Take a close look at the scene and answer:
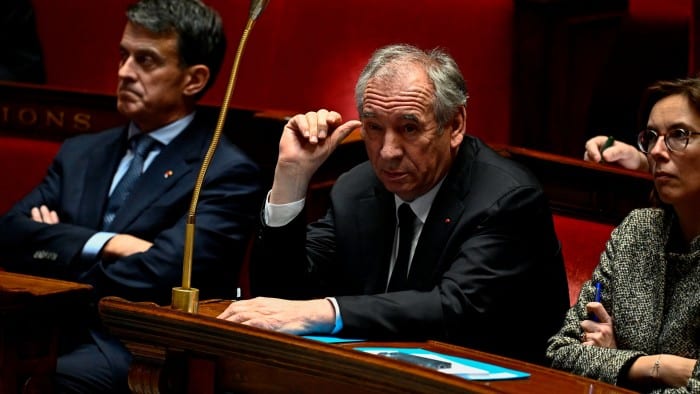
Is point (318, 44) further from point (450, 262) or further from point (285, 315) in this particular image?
point (285, 315)

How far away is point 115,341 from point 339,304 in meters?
0.83

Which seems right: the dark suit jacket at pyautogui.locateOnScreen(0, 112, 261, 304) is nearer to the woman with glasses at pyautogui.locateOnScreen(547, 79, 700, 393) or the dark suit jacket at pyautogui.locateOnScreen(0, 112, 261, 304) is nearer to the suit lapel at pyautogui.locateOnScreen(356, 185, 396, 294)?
the suit lapel at pyautogui.locateOnScreen(356, 185, 396, 294)

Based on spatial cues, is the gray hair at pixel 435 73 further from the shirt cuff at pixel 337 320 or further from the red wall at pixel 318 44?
the red wall at pixel 318 44

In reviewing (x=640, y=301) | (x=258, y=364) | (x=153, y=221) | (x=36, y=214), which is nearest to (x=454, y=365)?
(x=258, y=364)

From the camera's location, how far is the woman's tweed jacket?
1812 mm

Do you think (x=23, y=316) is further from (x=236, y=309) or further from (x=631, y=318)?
(x=631, y=318)

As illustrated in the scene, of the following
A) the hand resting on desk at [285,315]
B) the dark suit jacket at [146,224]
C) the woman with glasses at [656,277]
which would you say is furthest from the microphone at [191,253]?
the dark suit jacket at [146,224]

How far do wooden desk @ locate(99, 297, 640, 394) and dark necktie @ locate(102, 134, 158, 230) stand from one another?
3.39 feet

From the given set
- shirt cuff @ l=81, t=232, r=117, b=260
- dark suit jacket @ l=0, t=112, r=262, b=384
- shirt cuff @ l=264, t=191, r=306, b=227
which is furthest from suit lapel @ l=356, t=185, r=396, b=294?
shirt cuff @ l=81, t=232, r=117, b=260

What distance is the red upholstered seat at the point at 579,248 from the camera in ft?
7.90

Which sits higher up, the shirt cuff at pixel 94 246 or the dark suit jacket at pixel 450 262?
the dark suit jacket at pixel 450 262

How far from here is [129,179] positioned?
2.78 m

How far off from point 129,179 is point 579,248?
1048mm

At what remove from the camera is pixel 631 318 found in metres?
1.89
